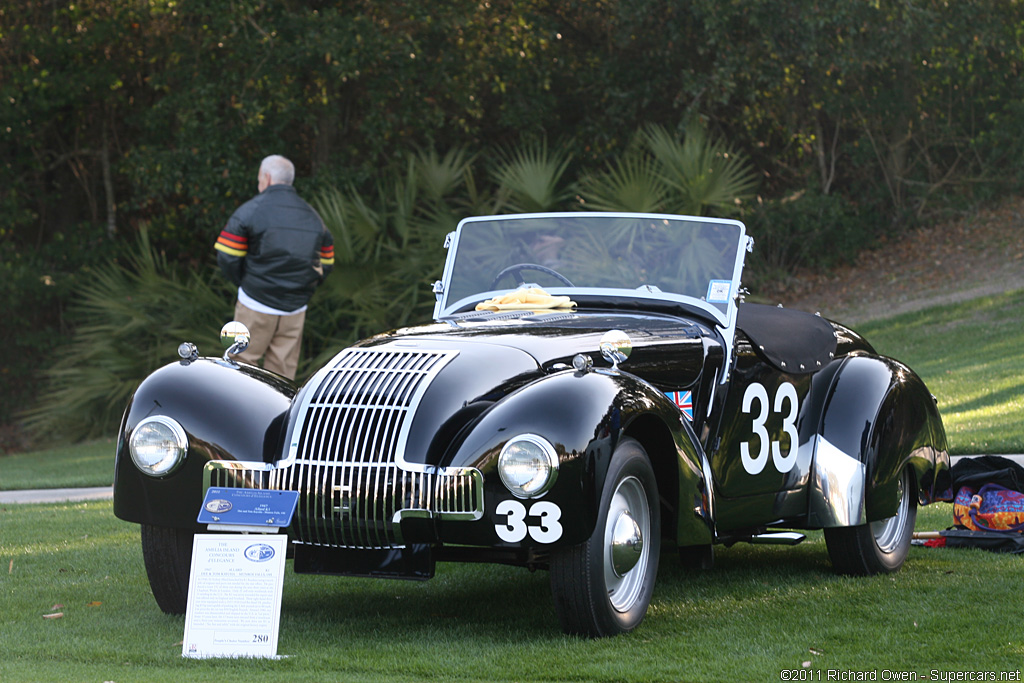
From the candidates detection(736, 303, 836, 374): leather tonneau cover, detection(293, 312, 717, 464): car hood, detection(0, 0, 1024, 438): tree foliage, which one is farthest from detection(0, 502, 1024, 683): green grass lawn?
detection(0, 0, 1024, 438): tree foliage

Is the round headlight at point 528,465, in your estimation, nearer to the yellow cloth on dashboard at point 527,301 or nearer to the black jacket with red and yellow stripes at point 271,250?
the yellow cloth on dashboard at point 527,301

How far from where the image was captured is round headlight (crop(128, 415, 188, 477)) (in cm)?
423

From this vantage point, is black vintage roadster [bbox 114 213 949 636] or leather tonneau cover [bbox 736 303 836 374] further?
leather tonneau cover [bbox 736 303 836 374]

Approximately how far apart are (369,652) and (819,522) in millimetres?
2215

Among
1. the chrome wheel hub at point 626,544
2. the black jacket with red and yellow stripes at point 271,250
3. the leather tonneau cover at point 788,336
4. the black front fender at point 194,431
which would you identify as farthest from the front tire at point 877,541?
the black jacket with red and yellow stripes at point 271,250

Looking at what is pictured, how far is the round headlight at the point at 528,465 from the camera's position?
3848mm

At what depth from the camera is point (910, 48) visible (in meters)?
Answer: 19.1

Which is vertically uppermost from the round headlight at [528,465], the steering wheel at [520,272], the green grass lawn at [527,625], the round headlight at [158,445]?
the steering wheel at [520,272]

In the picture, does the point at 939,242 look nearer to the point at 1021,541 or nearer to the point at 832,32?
the point at 832,32

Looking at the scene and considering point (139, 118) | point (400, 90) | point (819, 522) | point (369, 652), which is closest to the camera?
point (369, 652)

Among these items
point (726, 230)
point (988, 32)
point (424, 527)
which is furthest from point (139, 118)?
point (424, 527)

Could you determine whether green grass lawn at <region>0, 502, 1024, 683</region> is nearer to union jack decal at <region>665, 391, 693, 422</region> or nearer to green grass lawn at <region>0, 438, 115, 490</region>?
union jack decal at <region>665, 391, 693, 422</region>

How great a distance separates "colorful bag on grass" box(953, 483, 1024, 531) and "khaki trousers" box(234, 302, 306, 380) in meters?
4.45

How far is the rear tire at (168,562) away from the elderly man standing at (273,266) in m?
3.90
